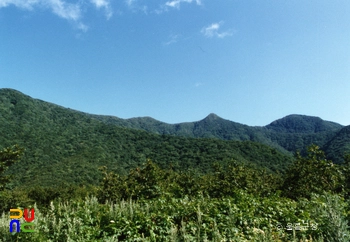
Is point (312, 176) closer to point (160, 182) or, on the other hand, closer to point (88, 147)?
point (160, 182)

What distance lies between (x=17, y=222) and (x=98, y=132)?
116395 mm

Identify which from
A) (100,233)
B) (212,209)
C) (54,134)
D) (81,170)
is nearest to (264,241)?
(212,209)

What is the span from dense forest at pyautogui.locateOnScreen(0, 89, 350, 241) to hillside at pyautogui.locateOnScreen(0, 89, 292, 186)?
16.4 inches

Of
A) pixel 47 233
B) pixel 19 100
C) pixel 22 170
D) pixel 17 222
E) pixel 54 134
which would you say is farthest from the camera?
pixel 19 100

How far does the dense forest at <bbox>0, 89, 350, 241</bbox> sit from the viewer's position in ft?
19.8

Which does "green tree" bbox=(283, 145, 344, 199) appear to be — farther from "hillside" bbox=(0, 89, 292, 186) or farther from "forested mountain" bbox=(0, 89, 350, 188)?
"hillside" bbox=(0, 89, 292, 186)

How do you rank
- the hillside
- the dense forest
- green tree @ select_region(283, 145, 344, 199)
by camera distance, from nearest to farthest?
the dense forest
green tree @ select_region(283, 145, 344, 199)
the hillside

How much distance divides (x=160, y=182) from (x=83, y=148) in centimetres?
8687

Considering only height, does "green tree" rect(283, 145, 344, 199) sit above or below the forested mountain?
below

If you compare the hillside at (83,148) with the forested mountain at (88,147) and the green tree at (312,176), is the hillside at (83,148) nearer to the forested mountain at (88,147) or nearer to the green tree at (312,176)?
the forested mountain at (88,147)

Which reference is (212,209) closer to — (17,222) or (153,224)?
(153,224)

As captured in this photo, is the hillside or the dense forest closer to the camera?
the dense forest

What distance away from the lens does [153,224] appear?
626 centimetres

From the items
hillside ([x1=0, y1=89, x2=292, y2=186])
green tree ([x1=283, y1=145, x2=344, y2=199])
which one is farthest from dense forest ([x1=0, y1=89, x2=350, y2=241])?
hillside ([x1=0, y1=89, x2=292, y2=186])
